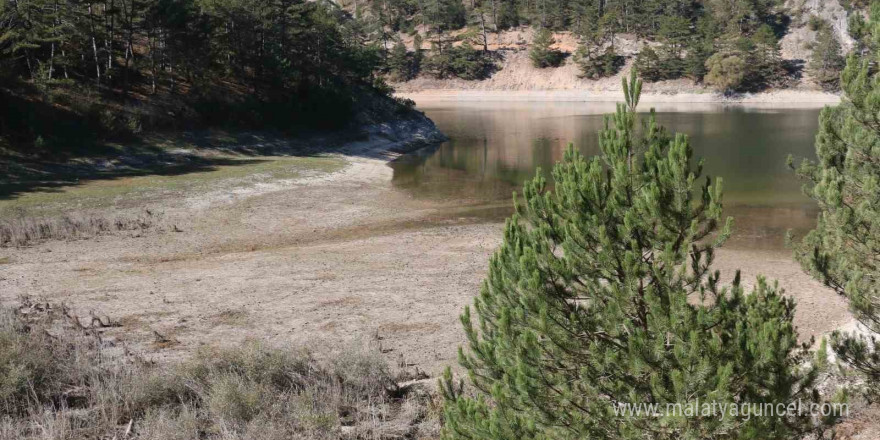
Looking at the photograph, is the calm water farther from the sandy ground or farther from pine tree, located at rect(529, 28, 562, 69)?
pine tree, located at rect(529, 28, 562, 69)

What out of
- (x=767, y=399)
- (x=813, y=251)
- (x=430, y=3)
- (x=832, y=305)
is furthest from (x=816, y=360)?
(x=430, y=3)

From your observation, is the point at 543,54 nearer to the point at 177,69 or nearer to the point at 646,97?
the point at 646,97

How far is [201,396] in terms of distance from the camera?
29.7 feet

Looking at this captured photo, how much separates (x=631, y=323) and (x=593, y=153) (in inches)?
1675

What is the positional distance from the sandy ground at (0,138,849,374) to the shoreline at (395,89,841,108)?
263 ft

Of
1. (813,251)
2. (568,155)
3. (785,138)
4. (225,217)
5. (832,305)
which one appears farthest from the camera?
(785,138)

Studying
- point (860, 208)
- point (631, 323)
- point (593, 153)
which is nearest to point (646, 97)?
point (593, 153)

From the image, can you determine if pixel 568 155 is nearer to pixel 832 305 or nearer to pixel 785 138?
pixel 832 305

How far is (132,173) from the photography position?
34938mm

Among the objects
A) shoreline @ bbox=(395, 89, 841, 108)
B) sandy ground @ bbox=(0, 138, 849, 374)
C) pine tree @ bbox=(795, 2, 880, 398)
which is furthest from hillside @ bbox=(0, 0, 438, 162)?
shoreline @ bbox=(395, 89, 841, 108)

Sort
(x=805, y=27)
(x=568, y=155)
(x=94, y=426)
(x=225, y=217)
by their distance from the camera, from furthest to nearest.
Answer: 1. (x=805, y=27)
2. (x=225, y=217)
3. (x=94, y=426)
4. (x=568, y=155)

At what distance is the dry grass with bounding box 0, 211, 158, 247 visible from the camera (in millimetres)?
21531

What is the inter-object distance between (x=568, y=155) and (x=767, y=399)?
284 centimetres

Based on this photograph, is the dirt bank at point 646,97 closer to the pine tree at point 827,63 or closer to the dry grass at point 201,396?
the pine tree at point 827,63
